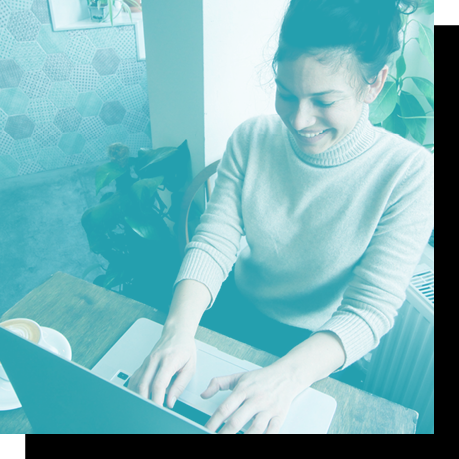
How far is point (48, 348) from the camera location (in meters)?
0.61

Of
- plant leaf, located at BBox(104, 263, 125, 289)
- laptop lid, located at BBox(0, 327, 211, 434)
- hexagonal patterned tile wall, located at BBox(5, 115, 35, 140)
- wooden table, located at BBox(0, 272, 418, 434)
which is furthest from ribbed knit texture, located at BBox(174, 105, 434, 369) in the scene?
hexagonal patterned tile wall, located at BBox(5, 115, 35, 140)

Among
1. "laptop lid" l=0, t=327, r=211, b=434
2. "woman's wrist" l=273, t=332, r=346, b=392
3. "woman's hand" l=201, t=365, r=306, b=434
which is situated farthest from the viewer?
"woman's wrist" l=273, t=332, r=346, b=392

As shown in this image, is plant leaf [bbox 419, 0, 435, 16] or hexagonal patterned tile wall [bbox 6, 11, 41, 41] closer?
plant leaf [bbox 419, 0, 435, 16]

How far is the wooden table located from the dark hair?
0.57 metres

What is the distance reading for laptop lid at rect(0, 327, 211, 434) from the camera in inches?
12.7

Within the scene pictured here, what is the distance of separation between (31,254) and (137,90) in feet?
4.97

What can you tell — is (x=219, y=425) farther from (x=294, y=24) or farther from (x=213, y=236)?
(x=294, y=24)

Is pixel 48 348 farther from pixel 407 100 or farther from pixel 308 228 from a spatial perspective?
pixel 407 100

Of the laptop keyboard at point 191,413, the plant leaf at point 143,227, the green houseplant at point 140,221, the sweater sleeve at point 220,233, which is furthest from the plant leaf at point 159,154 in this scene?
the laptop keyboard at point 191,413

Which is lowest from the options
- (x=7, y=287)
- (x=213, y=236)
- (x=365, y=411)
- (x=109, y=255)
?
(x=7, y=287)

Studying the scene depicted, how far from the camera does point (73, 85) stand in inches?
110

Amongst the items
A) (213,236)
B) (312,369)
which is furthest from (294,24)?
(312,369)

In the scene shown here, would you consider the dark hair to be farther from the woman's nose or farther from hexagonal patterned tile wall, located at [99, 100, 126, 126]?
hexagonal patterned tile wall, located at [99, 100, 126, 126]

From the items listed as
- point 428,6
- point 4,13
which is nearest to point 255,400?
point 428,6
